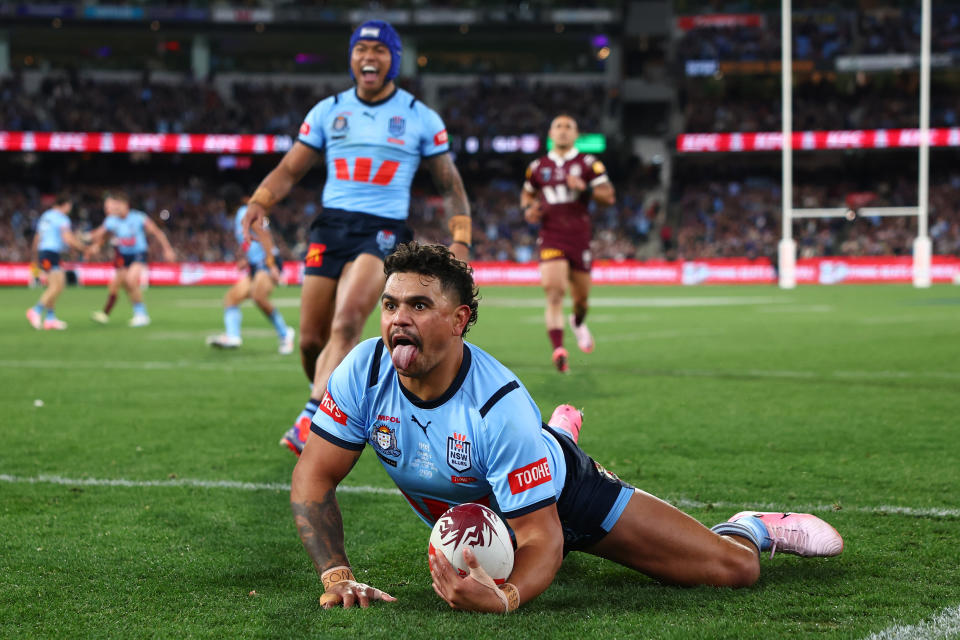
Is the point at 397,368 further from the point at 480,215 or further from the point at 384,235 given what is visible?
the point at 480,215

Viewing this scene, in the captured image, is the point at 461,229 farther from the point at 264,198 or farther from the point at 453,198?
the point at 264,198

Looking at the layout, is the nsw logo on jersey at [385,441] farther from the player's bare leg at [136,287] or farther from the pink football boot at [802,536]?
the player's bare leg at [136,287]

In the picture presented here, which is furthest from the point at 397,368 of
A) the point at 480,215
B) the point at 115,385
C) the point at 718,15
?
the point at 718,15

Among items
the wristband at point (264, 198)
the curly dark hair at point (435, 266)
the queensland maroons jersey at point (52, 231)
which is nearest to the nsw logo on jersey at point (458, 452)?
the curly dark hair at point (435, 266)

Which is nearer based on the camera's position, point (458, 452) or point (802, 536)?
point (458, 452)

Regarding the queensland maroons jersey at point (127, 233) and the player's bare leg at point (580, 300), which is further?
the queensland maroons jersey at point (127, 233)

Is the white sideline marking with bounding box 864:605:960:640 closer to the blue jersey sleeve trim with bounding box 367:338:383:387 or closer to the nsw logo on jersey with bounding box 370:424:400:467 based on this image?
the nsw logo on jersey with bounding box 370:424:400:467

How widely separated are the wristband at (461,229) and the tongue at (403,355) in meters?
3.03

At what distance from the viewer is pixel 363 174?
21.5 feet

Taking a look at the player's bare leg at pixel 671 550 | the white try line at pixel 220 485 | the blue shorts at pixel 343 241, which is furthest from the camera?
the blue shorts at pixel 343 241

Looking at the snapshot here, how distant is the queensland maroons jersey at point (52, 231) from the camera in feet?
61.2

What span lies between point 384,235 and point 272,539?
2634 millimetres

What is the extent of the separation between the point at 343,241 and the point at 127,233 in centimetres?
1337

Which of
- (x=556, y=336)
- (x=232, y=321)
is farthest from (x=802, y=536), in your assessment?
(x=232, y=321)
